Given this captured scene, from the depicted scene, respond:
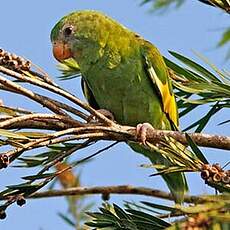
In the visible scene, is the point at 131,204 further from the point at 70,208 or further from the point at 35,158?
the point at 35,158

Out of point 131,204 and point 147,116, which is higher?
point 147,116

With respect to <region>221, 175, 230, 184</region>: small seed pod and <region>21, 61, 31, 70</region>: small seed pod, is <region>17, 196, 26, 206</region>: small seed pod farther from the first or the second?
<region>221, 175, 230, 184</region>: small seed pod

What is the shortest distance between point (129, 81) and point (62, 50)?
1.22ft

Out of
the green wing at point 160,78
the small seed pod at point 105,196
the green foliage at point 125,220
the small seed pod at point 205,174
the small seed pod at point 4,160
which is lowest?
the green foliage at point 125,220

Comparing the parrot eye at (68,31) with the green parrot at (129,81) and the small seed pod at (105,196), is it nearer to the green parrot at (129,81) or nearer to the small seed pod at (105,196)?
the green parrot at (129,81)

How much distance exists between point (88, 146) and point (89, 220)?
0.15 metres

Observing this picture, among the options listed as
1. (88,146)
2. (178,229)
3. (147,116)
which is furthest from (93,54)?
(178,229)

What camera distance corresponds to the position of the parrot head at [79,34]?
76.7 inches

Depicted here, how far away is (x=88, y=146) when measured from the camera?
92cm

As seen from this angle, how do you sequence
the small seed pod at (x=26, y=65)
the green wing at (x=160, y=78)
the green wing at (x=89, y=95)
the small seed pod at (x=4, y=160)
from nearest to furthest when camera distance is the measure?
1. the small seed pod at (x=4, y=160)
2. the small seed pod at (x=26, y=65)
3. the green wing at (x=160, y=78)
4. the green wing at (x=89, y=95)

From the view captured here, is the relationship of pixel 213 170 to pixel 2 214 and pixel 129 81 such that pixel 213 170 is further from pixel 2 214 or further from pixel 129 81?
pixel 129 81

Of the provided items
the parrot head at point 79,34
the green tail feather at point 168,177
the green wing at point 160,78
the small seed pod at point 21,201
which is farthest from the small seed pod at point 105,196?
the parrot head at point 79,34

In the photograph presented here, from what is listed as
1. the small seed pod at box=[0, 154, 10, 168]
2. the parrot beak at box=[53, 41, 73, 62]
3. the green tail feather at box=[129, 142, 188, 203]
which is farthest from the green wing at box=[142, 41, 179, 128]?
the small seed pod at box=[0, 154, 10, 168]

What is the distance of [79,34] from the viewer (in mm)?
2018
